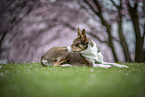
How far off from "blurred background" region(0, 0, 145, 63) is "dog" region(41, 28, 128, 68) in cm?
513

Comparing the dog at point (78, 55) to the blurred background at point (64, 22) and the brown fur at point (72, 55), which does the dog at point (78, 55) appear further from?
the blurred background at point (64, 22)

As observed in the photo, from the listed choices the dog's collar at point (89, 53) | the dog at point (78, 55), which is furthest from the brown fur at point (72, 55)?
the dog's collar at point (89, 53)

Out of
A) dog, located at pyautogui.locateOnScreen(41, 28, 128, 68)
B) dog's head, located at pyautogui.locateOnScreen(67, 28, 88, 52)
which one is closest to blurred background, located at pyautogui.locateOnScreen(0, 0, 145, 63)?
dog, located at pyautogui.locateOnScreen(41, 28, 128, 68)

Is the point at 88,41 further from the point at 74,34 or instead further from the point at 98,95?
the point at 74,34

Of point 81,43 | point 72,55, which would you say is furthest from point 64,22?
point 81,43

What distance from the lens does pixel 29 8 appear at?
44.3 feet

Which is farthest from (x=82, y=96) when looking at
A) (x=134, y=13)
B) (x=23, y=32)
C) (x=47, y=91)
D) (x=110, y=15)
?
(x=23, y=32)

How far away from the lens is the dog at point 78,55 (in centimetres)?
641

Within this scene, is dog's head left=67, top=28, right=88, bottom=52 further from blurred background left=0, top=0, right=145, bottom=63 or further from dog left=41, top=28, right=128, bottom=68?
blurred background left=0, top=0, right=145, bottom=63

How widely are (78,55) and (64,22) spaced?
337 inches

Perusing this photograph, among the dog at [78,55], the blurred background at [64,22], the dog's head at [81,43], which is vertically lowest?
the dog at [78,55]

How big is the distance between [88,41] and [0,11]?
32.2 ft

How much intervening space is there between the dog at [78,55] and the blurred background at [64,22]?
5.13m

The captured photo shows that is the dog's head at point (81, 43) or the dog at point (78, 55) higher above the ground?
the dog's head at point (81, 43)
